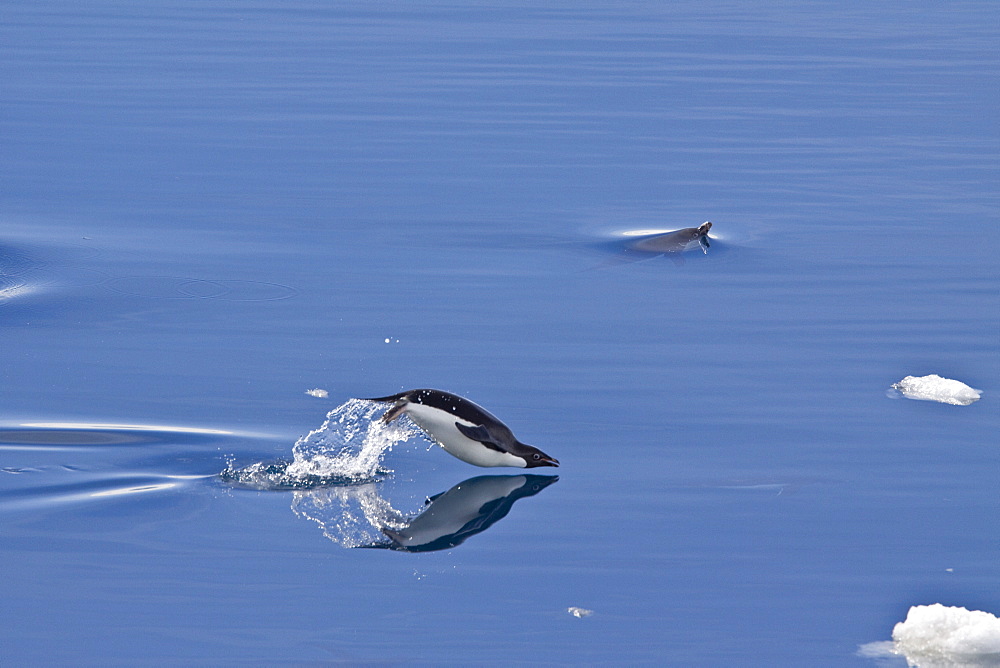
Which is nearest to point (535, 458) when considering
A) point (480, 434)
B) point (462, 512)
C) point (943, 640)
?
point (480, 434)

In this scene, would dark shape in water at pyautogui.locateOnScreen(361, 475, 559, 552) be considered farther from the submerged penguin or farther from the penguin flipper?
the penguin flipper

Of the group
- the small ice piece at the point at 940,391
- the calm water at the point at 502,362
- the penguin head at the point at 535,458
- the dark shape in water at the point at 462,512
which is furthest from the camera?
the small ice piece at the point at 940,391

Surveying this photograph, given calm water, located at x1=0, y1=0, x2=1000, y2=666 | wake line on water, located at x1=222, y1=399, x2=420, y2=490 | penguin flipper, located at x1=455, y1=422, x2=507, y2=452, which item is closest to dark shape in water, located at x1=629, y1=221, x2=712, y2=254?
calm water, located at x1=0, y1=0, x2=1000, y2=666

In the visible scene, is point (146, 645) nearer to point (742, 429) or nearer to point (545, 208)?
point (742, 429)

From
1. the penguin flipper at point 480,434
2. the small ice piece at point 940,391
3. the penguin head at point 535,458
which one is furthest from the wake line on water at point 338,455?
the small ice piece at point 940,391

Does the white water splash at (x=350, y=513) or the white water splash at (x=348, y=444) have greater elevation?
the white water splash at (x=348, y=444)

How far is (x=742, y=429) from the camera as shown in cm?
1040

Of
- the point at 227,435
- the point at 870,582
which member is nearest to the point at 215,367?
the point at 227,435

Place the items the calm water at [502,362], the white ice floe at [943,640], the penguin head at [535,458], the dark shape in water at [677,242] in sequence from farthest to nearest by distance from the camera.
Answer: the dark shape in water at [677,242], the penguin head at [535,458], the calm water at [502,362], the white ice floe at [943,640]

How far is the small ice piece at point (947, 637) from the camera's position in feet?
23.8

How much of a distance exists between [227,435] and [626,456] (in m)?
2.74

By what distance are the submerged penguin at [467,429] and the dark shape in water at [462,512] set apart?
0.13 meters

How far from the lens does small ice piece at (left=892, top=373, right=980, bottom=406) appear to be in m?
11.1

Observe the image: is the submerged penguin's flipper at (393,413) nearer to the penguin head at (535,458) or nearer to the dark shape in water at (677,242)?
the penguin head at (535,458)
